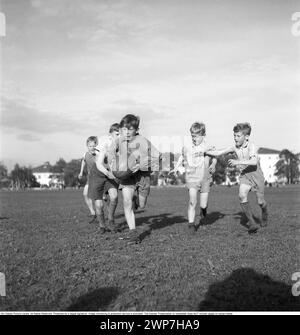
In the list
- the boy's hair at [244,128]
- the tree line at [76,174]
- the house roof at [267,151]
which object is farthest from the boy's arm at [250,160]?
the house roof at [267,151]

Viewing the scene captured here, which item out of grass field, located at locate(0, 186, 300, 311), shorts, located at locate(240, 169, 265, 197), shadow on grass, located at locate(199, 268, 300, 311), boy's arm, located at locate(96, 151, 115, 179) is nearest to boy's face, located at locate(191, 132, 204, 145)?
shorts, located at locate(240, 169, 265, 197)

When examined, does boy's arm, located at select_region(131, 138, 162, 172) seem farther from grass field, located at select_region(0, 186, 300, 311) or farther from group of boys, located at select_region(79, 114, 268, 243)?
grass field, located at select_region(0, 186, 300, 311)

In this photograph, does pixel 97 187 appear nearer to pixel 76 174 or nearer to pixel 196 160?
pixel 196 160

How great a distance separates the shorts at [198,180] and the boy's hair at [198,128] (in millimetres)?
800

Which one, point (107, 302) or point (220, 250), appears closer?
point (107, 302)

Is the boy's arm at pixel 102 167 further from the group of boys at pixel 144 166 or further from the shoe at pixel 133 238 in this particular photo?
the shoe at pixel 133 238

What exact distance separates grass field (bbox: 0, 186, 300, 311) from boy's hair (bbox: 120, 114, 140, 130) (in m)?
2.12

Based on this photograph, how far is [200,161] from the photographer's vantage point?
8.58m

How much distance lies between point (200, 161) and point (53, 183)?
552 ft

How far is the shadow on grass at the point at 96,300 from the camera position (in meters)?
3.61

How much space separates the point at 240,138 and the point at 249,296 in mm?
4976

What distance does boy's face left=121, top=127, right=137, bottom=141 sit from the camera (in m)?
7.02
